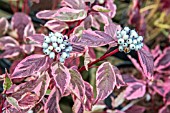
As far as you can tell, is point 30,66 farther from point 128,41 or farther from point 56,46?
point 128,41

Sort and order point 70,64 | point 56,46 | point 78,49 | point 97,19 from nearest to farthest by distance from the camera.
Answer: point 56,46
point 78,49
point 70,64
point 97,19

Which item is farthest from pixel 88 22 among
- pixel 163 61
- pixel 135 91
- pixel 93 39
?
Answer: pixel 163 61

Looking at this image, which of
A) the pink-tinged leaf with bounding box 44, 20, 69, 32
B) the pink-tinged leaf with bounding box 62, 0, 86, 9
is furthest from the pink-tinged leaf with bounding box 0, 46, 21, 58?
the pink-tinged leaf with bounding box 62, 0, 86, 9

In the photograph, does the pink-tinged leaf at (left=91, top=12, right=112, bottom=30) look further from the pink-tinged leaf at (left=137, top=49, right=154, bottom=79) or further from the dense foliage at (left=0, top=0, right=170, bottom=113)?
the pink-tinged leaf at (left=137, top=49, right=154, bottom=79)

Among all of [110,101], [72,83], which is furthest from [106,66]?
[110,101]

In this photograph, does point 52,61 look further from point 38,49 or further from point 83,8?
point 38,49

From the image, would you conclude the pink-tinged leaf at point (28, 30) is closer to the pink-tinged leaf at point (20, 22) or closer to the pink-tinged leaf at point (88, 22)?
the pink-tinged leaf at point (20, 22)
